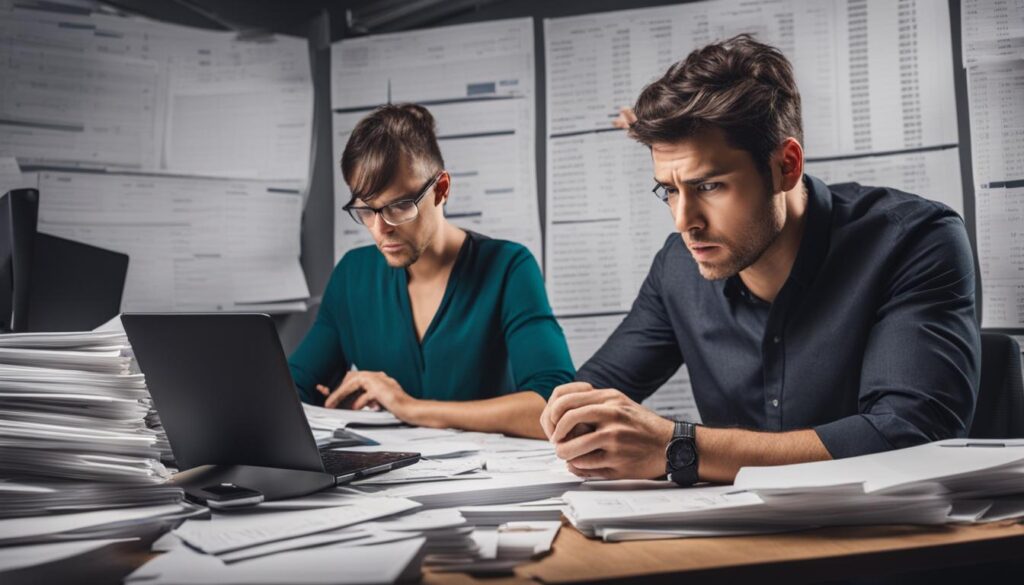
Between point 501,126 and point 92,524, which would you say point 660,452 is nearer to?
point 92,524

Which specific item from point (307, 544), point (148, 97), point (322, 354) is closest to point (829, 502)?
point (307, 544)

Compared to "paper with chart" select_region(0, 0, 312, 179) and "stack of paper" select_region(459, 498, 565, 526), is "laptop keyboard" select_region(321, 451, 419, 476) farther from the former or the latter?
"paper with chart" select_region(0, 0, 312, 179)

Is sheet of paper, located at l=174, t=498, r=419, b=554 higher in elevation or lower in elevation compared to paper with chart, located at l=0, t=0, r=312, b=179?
lower

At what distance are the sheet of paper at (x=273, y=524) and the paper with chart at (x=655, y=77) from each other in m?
1.65

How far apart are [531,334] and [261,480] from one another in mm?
991

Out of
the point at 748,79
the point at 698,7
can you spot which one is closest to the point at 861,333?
the point at 748,79

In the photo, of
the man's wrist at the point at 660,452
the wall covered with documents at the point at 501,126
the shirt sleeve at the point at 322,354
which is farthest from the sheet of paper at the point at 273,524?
the wall covered with documents at the point at 501,126

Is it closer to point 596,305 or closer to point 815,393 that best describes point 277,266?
point 596,305

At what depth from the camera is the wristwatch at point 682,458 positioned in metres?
1.04

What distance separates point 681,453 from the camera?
1.04 meters

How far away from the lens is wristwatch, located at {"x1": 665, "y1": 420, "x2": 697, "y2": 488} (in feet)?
3.40

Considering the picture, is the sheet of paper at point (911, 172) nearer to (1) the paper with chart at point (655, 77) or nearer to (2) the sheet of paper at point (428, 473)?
(1) the paper with chart at point (655, 77)

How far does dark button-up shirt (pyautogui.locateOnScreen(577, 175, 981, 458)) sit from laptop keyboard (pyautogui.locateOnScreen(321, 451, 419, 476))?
57 centimetres

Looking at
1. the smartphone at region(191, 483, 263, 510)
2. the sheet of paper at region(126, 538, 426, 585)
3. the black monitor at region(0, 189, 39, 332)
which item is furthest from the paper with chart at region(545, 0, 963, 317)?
the sheet of paper at region(126, 538, 426, 585)
